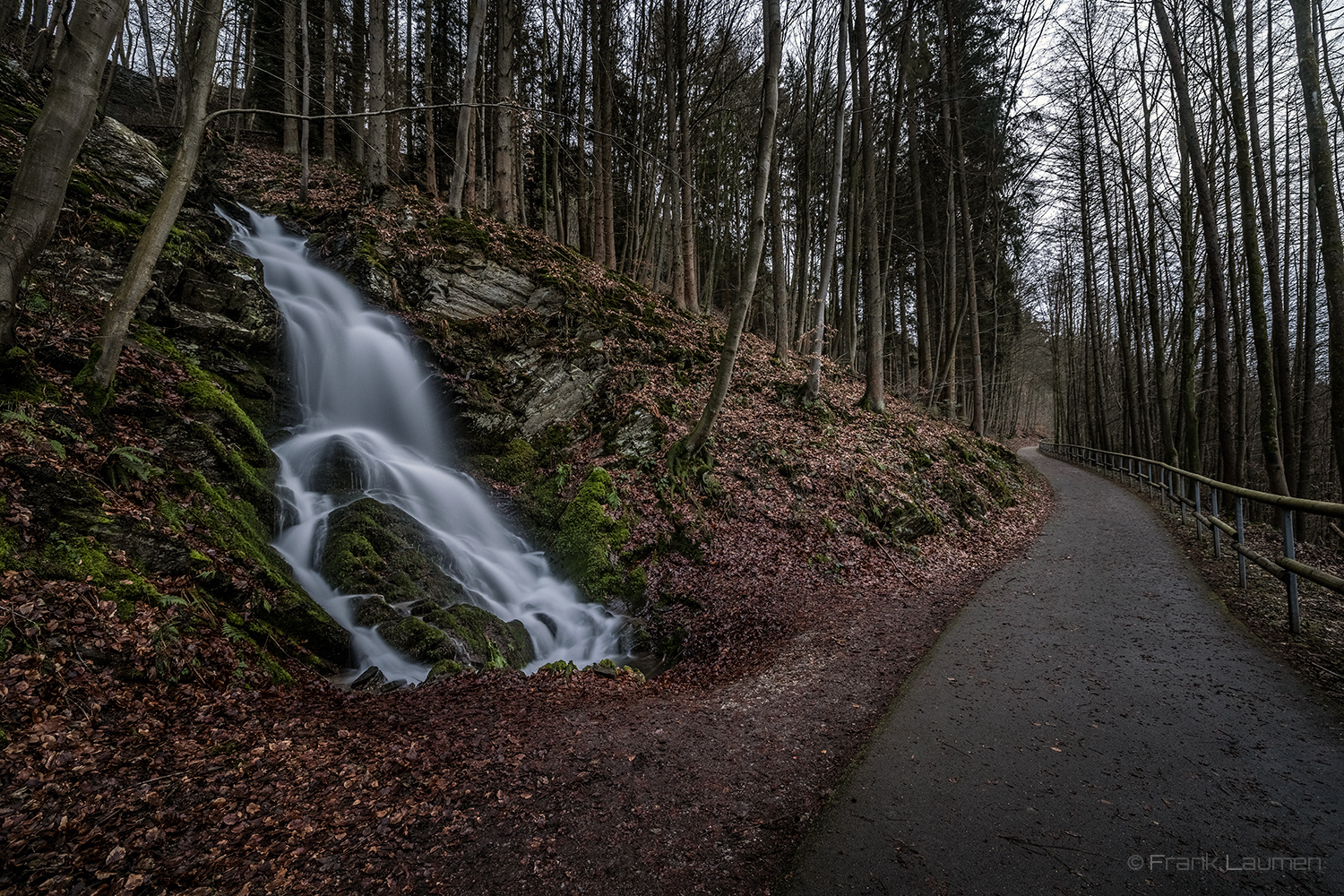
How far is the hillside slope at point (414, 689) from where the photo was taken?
2.70 m

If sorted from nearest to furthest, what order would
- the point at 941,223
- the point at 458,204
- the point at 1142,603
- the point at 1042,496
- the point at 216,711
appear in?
1. the point at 216,711
2. the point at 1142,603
3. the point at 458,204
4. the point at 1042,496
5. the point at 941,223

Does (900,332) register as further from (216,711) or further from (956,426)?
(216,711)

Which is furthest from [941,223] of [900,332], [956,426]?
[956,426]

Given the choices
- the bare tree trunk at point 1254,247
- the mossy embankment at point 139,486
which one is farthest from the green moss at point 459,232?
the bare tree trunk at point 1254,247

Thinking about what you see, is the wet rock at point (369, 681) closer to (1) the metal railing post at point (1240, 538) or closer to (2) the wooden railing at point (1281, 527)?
(2) the wooden railing at point (1281, 527)

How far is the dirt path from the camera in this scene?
2.44 m

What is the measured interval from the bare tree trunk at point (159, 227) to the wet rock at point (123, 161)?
4584 millimetres

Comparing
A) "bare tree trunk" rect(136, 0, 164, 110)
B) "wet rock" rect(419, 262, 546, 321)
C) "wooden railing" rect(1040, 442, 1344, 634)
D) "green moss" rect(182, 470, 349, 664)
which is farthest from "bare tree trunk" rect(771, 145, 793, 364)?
"bare tree trunk" rect(136, 0, 164, 110)

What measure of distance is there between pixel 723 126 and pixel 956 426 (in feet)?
50.9

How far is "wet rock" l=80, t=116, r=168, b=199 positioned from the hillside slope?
0.09 metres

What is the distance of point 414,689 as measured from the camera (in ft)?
15.5

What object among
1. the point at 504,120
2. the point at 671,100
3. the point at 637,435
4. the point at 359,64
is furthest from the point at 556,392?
the point at 359,64

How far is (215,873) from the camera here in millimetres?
2432

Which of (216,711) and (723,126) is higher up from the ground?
(723,126)
